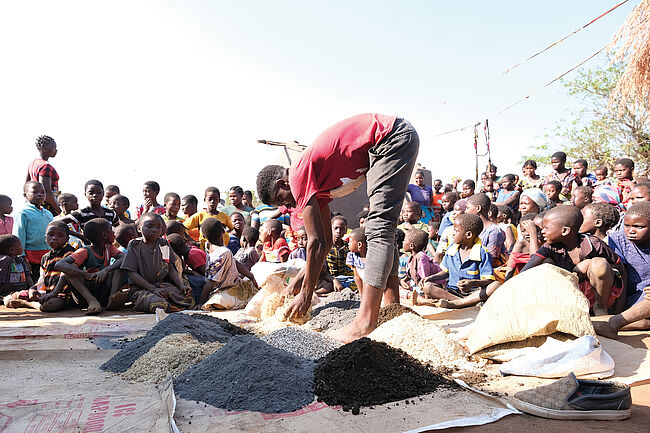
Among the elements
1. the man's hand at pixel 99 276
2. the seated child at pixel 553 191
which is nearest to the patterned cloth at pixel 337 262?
the man's hand at pixel 99 276

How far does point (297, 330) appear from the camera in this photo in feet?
9.55

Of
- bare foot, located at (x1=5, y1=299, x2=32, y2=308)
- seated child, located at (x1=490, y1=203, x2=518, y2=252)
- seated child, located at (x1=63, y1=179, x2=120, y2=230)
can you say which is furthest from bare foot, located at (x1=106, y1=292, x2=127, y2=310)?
seated child, located at (x1=490, y1=203, x2=518, y2=252)

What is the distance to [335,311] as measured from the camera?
362cm

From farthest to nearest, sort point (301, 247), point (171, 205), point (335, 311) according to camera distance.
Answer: point (171, 205) < point (301, 247) < point (335, 311)

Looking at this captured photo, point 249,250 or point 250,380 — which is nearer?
point 250,380

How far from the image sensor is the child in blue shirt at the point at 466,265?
4.50 metres

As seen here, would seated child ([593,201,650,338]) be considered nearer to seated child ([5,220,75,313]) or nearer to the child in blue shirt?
the child in blue shirt

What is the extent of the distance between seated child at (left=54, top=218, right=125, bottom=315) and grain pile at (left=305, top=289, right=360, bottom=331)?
2.51 m

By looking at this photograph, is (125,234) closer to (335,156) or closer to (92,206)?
(92,206)

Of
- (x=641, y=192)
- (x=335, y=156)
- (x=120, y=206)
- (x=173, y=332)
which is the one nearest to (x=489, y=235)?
(x=641, y=192)

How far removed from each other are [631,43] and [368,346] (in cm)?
518

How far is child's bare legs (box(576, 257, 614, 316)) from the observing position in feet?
10.9

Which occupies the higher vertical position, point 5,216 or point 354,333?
point 5,216

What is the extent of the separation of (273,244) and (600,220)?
414cm
